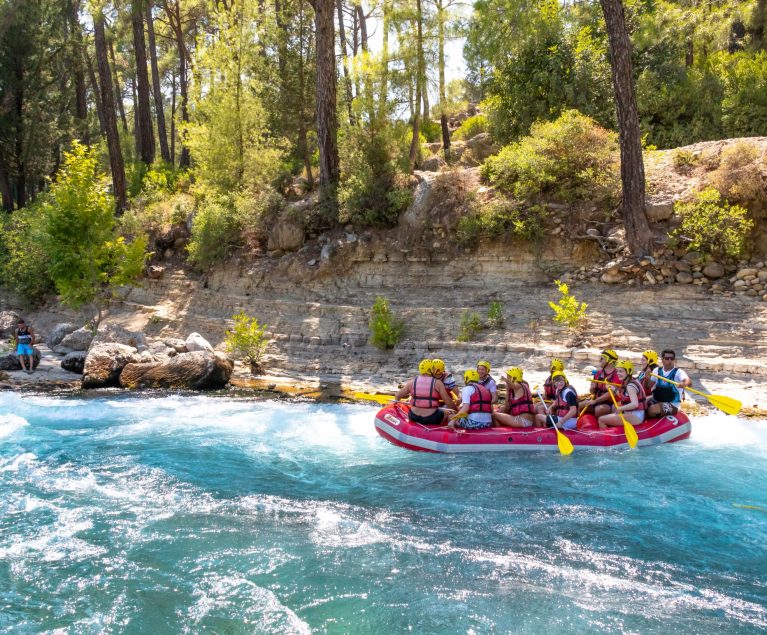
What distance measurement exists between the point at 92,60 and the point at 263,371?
925 inches

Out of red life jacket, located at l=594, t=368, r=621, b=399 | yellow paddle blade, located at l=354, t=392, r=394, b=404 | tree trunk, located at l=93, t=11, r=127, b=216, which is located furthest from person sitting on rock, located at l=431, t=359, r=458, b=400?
tree trunk, located at l=93, t=11, r=127, b=216

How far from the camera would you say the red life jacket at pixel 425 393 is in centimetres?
964

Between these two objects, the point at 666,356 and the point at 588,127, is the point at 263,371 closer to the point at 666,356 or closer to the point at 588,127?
the point at 666,356

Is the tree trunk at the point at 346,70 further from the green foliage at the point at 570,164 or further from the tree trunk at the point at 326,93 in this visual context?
the green foliage at the point at 570,164

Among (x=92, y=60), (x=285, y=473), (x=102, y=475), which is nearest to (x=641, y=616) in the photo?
(x=285, y=473)

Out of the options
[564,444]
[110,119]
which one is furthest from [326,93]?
[564,444]

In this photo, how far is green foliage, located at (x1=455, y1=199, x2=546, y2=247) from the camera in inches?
573

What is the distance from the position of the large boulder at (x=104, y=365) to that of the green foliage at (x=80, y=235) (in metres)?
2.80

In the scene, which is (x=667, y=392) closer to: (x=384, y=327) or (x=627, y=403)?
(x=627, y=403)

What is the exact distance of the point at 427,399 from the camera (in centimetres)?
966

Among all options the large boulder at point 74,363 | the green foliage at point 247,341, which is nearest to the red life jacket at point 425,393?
the green foliage at point 247,341

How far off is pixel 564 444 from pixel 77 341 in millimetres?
12954

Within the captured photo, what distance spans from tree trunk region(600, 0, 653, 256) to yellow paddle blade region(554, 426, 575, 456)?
591 cm

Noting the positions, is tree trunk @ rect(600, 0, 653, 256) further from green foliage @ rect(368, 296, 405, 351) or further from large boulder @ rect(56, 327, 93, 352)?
large boulder @ rect(56, 327, 93, 352)
